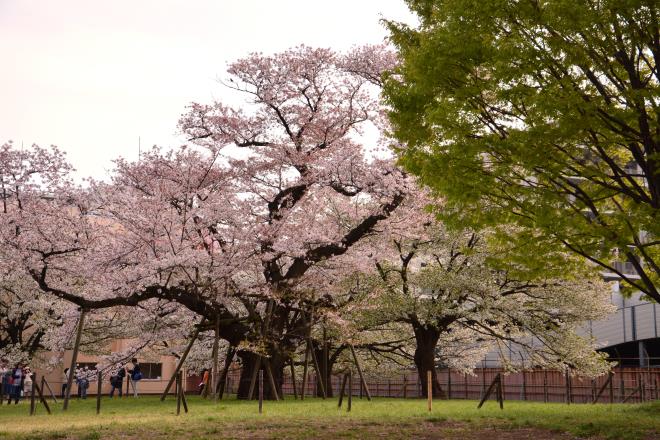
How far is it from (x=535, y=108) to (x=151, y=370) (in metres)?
46.5

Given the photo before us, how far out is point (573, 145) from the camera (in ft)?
40.0

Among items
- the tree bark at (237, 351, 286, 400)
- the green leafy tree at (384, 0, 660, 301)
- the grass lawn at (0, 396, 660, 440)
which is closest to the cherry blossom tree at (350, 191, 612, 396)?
the tree bark at (237, 351, 286, 400)

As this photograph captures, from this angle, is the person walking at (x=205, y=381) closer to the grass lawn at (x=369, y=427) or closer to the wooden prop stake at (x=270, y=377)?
the wooden prop stake at (x=270, y=377)

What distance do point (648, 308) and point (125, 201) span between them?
26.4 m

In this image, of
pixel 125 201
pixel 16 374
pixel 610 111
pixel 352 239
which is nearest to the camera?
pixel 610 111

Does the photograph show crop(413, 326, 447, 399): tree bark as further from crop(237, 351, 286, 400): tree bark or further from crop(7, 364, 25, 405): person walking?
crop(7, 364, 25, 405): person walking

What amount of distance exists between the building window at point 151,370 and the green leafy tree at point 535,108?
42767 mm

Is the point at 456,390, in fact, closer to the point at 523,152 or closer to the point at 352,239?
the point at 352,239

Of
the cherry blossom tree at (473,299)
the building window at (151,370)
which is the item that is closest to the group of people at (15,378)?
the cherry blossom tree at (473,299)

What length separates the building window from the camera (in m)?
51.5

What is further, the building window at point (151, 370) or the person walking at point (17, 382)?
the building window at point (151, 370)

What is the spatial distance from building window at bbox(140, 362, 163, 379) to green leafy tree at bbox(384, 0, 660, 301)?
42.8m

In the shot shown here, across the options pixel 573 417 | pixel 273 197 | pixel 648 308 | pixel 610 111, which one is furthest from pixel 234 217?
pixel 648 308

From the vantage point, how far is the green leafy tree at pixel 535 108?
1088 centimetres
